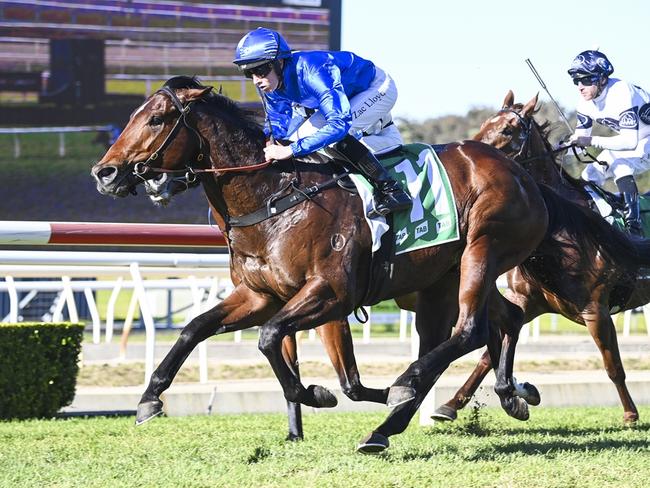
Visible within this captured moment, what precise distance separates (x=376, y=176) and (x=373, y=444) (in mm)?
1187

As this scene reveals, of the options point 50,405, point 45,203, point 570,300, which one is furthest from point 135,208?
point 570,300

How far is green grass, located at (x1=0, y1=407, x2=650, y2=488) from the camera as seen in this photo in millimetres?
4316

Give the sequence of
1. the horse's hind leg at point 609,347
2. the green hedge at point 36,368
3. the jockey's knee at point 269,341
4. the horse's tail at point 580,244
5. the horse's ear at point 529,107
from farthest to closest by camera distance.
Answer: the horse's ear at point 529,107
the green hedge at point 36,368
the horse's hind leg at point 609,347
the horse's tail at point 580,244
the jockey's knee at point 269,341

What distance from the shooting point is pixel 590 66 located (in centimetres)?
695

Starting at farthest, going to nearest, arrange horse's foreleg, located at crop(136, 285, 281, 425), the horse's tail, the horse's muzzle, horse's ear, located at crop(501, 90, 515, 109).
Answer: horse's ear, located at crop(501, 90, 515, 109)
the horse's tail
horse's foreleg, located at crop(136, 285, 281, 425)
the horse's muzzle

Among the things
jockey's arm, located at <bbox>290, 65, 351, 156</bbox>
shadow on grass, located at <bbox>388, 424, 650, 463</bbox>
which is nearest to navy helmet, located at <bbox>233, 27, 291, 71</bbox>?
jockey's arm, located at <bbox>290, 65, 351, 156</bbox>

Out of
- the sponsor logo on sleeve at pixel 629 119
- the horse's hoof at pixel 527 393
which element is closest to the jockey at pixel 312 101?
the horse's hoof at pixel 527 393

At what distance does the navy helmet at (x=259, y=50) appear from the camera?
4.99 metres

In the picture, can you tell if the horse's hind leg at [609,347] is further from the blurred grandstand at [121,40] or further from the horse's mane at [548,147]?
the blurred grandstand at [121,40]

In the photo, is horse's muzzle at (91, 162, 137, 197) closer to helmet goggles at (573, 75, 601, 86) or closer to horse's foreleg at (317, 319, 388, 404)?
horse's foreleg at (317, 319, 388, 404)

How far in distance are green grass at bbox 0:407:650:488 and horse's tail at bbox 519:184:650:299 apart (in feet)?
2.89

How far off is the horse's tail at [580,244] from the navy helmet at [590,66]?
41.7 inches

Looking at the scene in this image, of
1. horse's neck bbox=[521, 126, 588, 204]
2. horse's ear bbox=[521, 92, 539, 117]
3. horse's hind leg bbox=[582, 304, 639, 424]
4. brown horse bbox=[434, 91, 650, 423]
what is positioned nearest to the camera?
brown horse bbox=[434, 91, 650, 423]

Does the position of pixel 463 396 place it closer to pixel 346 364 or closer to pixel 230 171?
pixel 346 364
